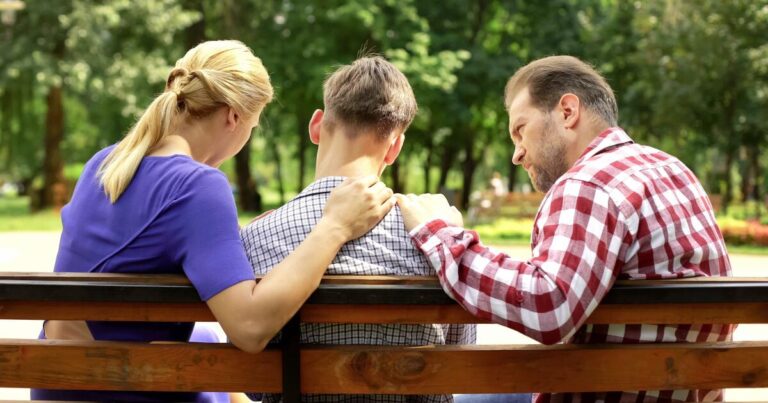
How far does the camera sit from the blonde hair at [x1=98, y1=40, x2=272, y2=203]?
2.58 metres

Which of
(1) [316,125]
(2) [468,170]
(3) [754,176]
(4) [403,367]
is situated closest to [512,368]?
(4) [403,367]

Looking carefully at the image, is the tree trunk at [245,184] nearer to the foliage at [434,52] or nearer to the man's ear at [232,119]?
the foliage at [434,52]

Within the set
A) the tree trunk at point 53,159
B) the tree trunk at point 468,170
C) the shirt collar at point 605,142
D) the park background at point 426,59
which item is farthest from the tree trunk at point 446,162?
the shirt collar at point 605,142

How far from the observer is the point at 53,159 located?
99.1 feet

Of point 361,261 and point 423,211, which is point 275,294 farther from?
point 423,211

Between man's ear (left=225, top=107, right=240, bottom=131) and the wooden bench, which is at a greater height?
→ man's ear (left=225, top=107, right=240, bottom=131)

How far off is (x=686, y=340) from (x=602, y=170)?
1.64ft

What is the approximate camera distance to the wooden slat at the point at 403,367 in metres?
2.21

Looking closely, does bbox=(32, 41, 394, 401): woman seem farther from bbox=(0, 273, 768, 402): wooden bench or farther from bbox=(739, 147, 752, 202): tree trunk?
bbox=(739, 147, 752, 202): tree trunk

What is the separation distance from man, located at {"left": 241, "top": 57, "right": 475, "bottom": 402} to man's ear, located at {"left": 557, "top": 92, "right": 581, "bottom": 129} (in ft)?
1.44

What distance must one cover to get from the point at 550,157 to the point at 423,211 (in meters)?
0.51

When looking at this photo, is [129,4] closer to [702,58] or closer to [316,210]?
[702,58]

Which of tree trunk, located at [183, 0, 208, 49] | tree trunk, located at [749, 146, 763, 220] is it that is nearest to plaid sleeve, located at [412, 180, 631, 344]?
tree trunk, located at [183, 0, 208, 49]

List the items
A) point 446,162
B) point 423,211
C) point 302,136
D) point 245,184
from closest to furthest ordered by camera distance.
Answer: point 423,211 → point 245,184 → point 302,136 → point 446,162
